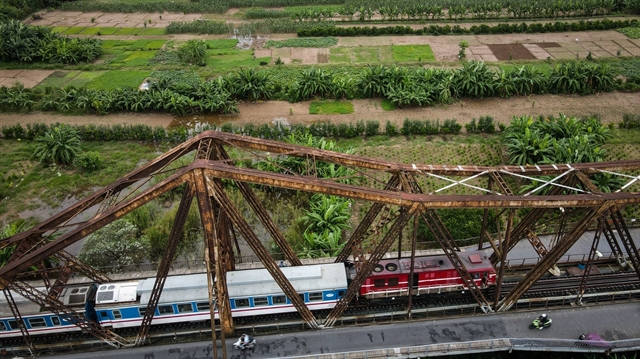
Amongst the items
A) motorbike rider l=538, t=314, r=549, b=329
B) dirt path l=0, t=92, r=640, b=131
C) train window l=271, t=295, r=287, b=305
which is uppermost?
dirt path l=0, t=92, r=640, b=131

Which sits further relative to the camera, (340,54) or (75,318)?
(340,54)

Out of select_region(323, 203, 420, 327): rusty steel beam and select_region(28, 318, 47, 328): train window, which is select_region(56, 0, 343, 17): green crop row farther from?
select_region(323, 203, 420, 327): rusty steel beam

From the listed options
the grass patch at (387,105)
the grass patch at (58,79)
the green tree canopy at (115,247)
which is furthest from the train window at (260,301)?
the grass patch at (58,79)

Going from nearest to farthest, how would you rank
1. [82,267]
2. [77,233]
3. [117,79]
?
[77,233]
[82,267]
[117,79]

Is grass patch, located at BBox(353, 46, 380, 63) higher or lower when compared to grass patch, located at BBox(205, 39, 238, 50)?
lower

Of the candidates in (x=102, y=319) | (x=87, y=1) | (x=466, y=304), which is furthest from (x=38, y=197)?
(x=87, y=1)

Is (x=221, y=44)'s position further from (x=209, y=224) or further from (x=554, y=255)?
(x=554, y=255)

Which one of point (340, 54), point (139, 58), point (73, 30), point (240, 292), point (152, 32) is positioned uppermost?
point (73, 30)

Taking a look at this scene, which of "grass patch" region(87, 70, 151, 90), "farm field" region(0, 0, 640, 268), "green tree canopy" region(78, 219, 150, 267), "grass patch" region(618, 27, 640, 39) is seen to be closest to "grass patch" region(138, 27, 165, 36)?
"farm field" region(0, 0, 640, 268)

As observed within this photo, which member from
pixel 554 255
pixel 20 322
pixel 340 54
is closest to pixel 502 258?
pixel 554 255
